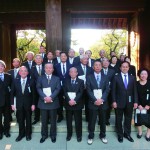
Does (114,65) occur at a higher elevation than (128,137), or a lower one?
higher

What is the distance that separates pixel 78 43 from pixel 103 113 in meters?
26.1

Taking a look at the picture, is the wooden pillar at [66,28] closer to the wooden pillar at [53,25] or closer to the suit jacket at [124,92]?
the wooden pillar at [53,25]

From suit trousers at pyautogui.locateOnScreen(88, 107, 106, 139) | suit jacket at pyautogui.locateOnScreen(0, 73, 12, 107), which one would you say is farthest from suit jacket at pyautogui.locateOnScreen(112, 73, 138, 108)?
suit jacket at pyautogui.locateOnScreen(0, 73, 12, 107)

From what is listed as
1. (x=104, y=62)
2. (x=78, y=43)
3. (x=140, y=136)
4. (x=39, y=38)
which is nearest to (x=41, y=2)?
(x=104, y=62)

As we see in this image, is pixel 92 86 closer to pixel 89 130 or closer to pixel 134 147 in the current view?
pixel 89 130

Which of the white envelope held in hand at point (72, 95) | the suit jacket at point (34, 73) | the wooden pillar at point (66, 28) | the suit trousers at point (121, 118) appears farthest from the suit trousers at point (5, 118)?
the wooden pillar at point (66, 28)

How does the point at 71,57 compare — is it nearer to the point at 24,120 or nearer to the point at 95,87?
the point at 95,87

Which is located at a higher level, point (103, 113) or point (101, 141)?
point (103, 113)

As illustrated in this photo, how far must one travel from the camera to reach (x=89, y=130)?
6164 millimetres

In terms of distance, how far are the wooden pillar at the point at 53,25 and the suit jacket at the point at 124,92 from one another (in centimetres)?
232

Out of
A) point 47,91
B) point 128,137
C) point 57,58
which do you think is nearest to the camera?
point 47,91

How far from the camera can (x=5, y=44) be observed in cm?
1502

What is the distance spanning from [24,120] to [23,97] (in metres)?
0.55

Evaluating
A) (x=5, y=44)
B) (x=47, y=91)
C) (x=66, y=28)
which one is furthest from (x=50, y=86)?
(x=5, y=44)
